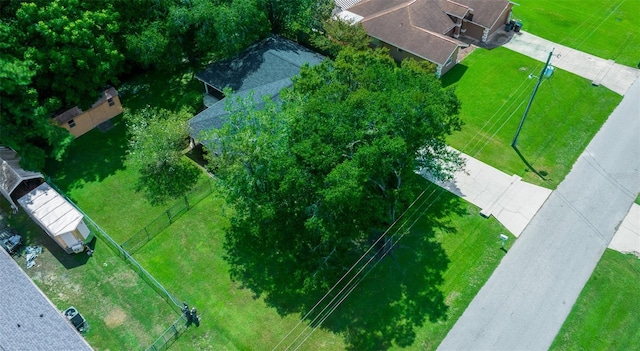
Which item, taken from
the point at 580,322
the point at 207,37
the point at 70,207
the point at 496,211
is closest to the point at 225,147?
the point at 70,207

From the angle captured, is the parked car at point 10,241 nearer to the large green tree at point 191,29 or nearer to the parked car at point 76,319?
the parked car at point 76,319

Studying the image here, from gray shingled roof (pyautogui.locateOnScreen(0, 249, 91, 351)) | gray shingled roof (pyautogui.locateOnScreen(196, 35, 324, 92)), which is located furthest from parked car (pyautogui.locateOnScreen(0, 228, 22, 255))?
gray shingled roof (pyautogui.locateOnScreen(196, 35, 324, 92))

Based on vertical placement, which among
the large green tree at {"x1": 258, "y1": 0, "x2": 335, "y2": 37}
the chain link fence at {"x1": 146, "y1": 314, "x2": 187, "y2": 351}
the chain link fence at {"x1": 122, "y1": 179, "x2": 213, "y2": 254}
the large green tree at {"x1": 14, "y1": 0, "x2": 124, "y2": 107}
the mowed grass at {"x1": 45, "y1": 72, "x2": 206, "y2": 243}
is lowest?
the chain link fence at {"x1": 146, "y1": 314, "x2": 187, "y2": 351}

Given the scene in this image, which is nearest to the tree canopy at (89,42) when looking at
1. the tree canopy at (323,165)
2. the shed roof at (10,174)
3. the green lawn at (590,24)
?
the shed roof at (10,174)

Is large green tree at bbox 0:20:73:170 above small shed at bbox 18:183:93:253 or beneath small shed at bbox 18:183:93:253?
above

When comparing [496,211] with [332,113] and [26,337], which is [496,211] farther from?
[26,337]

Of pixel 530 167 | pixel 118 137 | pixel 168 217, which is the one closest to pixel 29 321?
pixel 168 217

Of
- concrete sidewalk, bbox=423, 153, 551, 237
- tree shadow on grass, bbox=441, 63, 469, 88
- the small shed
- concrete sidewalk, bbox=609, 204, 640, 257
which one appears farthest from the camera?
tree shadow on grass, bbox=441, 63, 469, 88

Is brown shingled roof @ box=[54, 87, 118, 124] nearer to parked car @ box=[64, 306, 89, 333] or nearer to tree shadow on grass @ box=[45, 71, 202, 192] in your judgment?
tree shadow on grass @ box=[45, 71, 202, 192]
